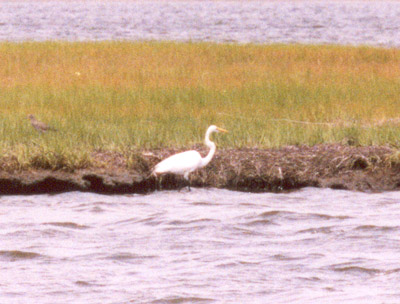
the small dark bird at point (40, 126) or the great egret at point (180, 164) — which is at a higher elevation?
the small dark bird at point (40, 126)

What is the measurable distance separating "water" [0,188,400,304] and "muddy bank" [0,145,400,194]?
0.69 feet

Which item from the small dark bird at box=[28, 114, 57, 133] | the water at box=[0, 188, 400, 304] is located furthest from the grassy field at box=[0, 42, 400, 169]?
the water at box=[0, 188, 400, 304]

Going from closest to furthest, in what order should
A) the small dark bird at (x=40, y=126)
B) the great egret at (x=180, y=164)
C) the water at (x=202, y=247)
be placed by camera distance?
the water at (x=202, y=247), the great egret at (x=180, y=164), the small dark bird at (x=40, y=126)

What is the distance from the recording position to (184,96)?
1538 centimetres

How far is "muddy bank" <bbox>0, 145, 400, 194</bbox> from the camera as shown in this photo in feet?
35.2

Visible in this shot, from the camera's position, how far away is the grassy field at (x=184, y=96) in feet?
39.3

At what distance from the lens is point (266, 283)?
714cm

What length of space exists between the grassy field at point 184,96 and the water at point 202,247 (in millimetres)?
1293

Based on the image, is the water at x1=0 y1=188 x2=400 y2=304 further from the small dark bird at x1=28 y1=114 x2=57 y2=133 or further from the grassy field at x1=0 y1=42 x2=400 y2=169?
the small dark bird at x1=28 y1=114 x2=57 y2=133

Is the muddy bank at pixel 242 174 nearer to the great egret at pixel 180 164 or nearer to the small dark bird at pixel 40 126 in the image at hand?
the great egret at pixel 180 164

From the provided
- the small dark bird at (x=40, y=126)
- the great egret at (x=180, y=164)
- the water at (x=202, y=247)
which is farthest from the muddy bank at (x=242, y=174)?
the small dark bird at (x=40, y=126)

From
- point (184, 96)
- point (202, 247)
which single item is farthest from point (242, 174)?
point (184, 96)

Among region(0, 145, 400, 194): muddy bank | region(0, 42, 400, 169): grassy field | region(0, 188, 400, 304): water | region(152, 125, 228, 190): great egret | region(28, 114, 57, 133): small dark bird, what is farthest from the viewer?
region(28, 114, 57, 133): small dark bird

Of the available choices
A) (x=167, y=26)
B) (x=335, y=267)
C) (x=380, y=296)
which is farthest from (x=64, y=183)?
(x=167, y=26)
